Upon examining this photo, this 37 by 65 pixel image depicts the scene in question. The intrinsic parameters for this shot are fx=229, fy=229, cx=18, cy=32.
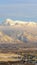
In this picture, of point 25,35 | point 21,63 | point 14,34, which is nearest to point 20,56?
point 21,63

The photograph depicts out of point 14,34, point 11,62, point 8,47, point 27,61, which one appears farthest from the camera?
point 14,34

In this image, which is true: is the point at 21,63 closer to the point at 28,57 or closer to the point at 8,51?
the point at 28,57

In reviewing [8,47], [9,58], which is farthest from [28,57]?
[8,47]

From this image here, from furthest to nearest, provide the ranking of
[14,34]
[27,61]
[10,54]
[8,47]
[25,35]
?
[25,35], [14,34], [8,47], [10,54], [27,61]

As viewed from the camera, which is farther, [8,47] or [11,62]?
[8,47]

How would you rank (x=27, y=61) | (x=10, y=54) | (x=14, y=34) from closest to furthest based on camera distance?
(x=27, y=61) < (x=10, y=54) < (x=14, y=34)

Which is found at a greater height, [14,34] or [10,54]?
[14,34]

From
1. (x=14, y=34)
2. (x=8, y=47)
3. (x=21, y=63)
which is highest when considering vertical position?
(x=14, y=34)

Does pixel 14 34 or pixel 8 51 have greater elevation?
pixel 14 34

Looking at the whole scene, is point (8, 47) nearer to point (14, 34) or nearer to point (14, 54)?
point (14, 54)
